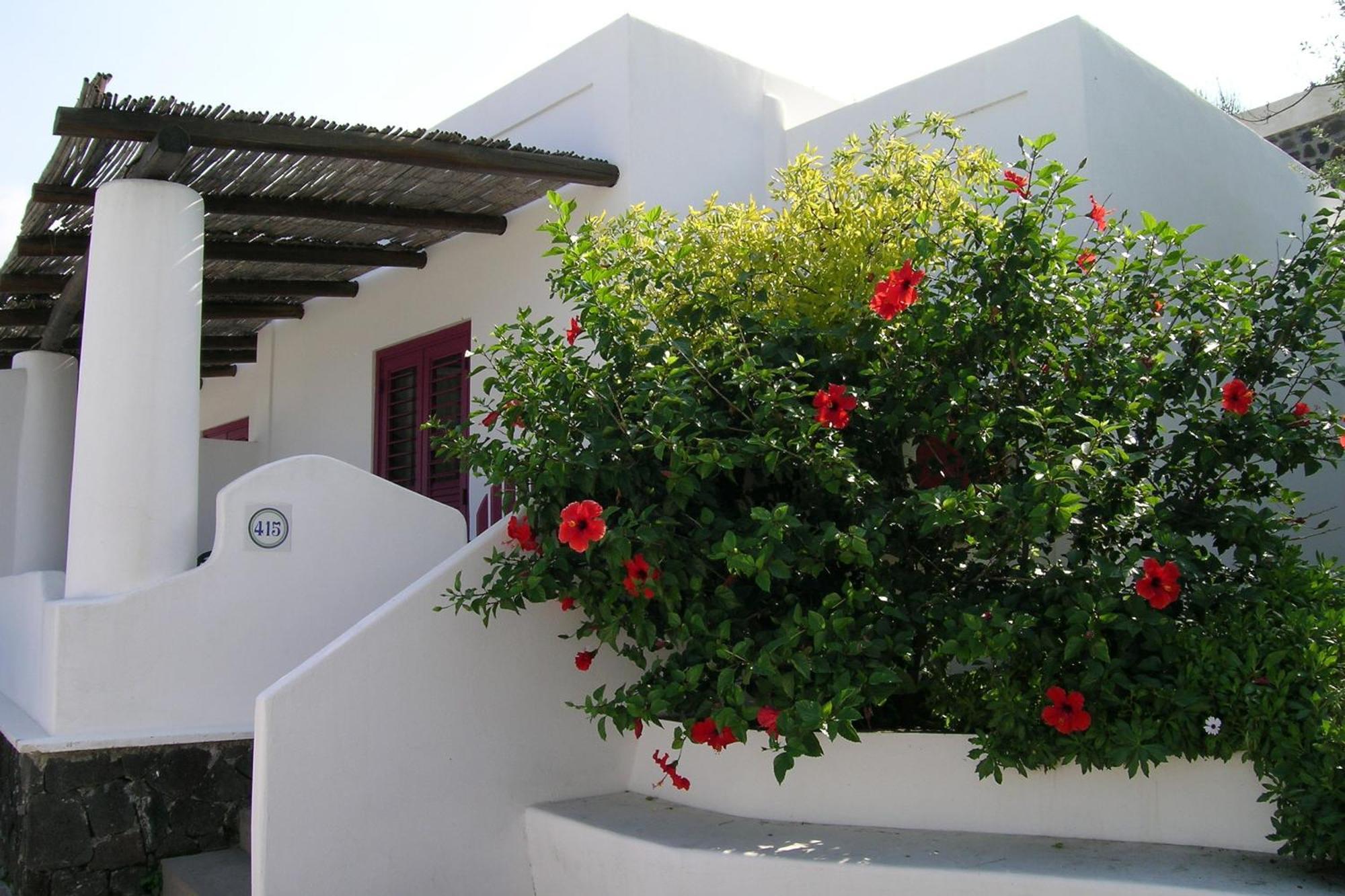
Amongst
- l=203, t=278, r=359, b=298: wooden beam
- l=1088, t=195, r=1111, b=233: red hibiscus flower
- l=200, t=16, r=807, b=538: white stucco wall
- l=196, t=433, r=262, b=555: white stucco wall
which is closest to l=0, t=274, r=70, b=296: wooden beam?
l=203, t=278, r=359, b=298: wooden beam

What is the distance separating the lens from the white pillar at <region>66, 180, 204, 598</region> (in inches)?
235

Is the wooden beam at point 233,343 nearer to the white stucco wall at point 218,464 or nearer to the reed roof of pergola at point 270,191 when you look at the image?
the white stucco wall at point 218,464

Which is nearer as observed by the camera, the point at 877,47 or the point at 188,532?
the point at 188,532

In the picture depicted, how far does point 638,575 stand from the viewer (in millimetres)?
4496

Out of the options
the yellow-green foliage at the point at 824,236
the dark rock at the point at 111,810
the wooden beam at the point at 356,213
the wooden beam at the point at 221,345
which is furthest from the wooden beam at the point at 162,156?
the wooden beam at the point at 221,345

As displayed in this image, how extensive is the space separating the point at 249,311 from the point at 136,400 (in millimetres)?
4167

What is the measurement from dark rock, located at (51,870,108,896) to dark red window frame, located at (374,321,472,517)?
3.56 metres

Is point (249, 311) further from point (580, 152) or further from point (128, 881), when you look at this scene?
point (128, 881)

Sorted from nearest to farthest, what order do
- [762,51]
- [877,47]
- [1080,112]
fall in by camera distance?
[1080,112], [762,51], [877,47]

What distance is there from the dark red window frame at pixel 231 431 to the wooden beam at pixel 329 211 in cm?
509

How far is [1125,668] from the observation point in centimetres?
438

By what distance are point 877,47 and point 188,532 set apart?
20.9 feet

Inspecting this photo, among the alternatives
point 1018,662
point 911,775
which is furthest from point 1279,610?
point 911,775

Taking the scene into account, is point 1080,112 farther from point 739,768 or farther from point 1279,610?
point 739,768
